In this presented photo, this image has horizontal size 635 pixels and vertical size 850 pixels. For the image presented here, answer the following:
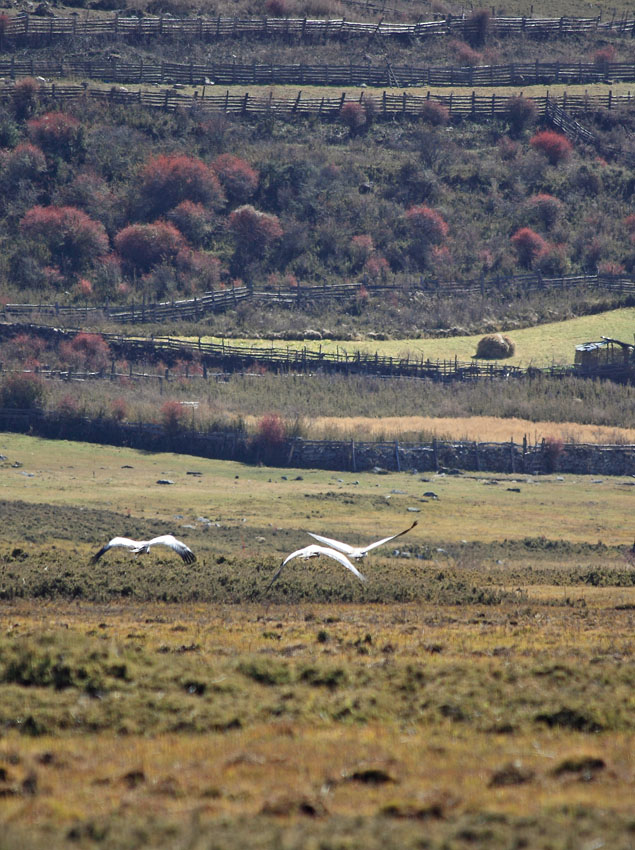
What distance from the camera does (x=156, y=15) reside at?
104 meters

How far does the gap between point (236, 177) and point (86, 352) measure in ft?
97.0

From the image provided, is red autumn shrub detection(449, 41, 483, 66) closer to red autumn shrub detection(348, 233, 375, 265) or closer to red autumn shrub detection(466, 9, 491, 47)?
red autumn shrub detection(466, 9, 491, 47)

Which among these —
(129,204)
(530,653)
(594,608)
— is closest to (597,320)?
(129,204)

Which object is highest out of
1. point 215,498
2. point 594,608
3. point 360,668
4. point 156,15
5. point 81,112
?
point 156,15

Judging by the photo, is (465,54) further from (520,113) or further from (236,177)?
(236,177)

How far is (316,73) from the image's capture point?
100500mm

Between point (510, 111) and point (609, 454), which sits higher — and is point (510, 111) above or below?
above

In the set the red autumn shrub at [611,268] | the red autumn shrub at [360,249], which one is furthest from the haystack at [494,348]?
the red autumn shrub at [611,268]

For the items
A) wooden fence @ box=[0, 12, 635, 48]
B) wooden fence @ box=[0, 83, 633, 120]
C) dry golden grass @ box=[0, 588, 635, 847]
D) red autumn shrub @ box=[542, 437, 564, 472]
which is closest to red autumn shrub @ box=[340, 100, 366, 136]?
wooden fence @ box=[0, 83, 633, 120]

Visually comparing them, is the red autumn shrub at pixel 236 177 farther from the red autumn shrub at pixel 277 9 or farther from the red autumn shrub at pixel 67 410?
the red autumn shrub at pixel 67 410

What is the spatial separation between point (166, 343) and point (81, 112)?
3403 centimetres

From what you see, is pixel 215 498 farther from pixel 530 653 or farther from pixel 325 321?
pixel 325 321

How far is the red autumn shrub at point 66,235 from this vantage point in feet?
255

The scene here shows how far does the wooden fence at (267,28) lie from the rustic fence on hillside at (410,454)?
57.8 meters
